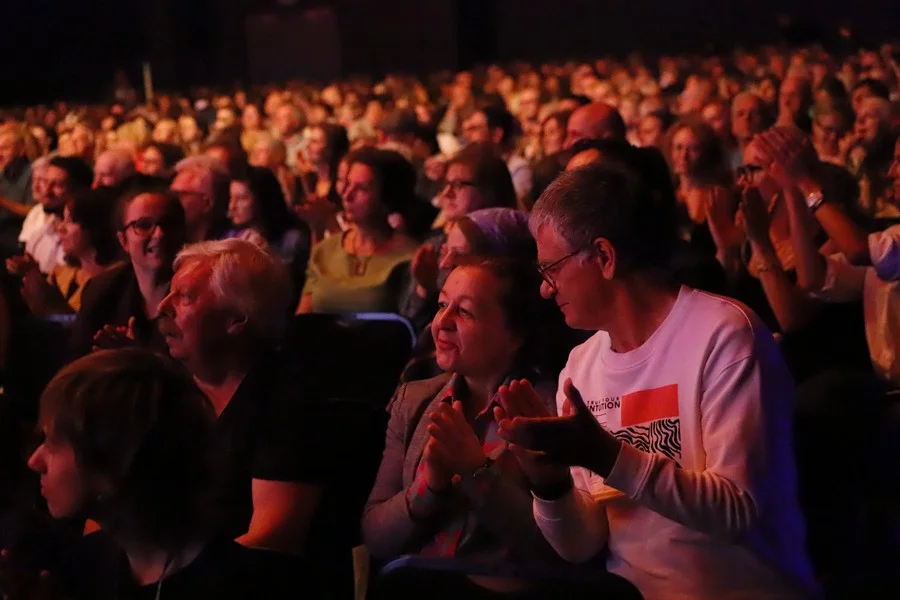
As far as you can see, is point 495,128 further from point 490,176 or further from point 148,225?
point 148,225

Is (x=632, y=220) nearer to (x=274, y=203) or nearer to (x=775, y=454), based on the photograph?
(x=775, y=454)

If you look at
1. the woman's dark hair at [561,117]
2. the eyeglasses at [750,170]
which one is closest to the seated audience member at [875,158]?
the eyeglasses at [750,170]

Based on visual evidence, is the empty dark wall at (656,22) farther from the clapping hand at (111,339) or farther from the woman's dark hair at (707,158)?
the clapping hand at (111,339)

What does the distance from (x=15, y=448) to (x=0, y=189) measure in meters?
6.10

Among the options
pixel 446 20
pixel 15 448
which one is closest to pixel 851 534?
pixel 15 448

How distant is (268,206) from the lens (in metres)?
5.46

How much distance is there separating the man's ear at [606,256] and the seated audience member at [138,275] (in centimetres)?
187

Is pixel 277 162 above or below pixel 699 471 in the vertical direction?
below

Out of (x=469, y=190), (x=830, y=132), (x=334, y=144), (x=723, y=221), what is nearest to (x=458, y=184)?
(x=469, y=190)

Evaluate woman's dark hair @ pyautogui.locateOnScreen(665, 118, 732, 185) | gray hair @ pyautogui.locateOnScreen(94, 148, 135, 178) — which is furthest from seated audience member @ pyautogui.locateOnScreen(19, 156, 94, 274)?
woman's dark hair @ pyautogui.locateOnScreen(665, 118, 732, 185)

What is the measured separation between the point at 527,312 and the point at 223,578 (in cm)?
93

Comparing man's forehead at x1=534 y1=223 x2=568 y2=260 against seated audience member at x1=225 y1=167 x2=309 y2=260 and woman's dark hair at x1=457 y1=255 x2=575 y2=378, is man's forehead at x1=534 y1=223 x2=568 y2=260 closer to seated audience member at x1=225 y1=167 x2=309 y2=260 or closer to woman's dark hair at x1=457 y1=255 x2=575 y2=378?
woman's dark hair at x1=457 y1=255 x2=575 y2=378

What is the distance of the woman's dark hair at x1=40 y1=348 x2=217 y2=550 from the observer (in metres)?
1.94

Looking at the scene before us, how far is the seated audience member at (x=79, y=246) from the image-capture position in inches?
179
